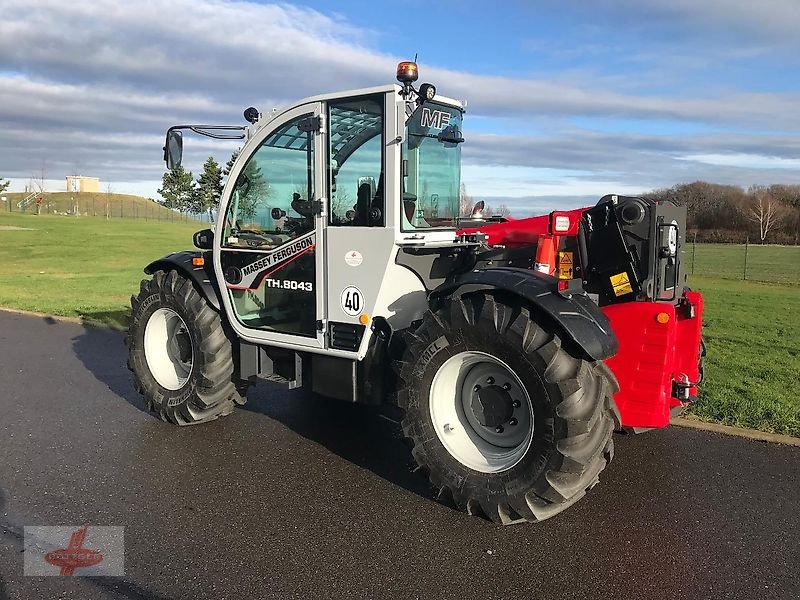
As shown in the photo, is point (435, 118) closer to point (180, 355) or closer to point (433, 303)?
point (433, 303)

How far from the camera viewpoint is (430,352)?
4.38 m

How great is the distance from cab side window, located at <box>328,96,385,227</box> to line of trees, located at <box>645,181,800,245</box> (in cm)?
3983

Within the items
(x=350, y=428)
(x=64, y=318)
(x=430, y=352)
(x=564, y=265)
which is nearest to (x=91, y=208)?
(x=64, y=318)

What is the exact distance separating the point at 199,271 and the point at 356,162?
6.62ft

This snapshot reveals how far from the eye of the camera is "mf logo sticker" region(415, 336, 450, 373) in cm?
434

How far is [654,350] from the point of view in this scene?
4.33 m

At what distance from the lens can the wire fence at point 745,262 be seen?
25.4 metres

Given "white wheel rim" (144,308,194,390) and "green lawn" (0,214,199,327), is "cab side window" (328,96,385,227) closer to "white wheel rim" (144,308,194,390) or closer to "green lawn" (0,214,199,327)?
"white wheel rim" (144,308,194,390)

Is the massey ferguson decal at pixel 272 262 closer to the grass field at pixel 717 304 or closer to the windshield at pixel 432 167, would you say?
the windshield at pixel 432 167

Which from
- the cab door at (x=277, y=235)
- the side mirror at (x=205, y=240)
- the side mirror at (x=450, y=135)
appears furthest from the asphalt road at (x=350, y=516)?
the side mirror at (x=450, y=135)

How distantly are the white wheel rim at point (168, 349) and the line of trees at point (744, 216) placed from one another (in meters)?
39.5

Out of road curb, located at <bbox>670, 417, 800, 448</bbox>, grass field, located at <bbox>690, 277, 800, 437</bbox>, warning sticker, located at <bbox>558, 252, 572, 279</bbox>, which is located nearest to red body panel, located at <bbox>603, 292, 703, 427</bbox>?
warning sticker, located at <bbox>558, 252, 572, 279</bbox>

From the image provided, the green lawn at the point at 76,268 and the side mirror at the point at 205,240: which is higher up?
the side mirror at the point at 205,240

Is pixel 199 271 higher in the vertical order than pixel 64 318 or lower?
higher
